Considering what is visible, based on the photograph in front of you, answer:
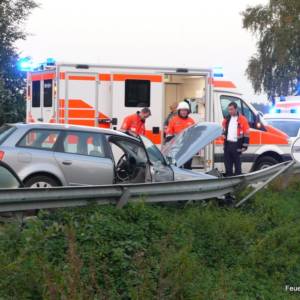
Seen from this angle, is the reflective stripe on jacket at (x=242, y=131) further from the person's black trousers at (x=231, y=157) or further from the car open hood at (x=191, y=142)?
the car open hood at (x=191, y=142)

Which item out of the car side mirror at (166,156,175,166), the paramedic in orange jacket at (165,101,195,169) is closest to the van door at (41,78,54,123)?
the paramedic in orange jacket at (165,101,195,169)

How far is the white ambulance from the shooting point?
14.9 m

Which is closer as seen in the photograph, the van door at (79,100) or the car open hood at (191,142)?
the car open hood at (191,142)

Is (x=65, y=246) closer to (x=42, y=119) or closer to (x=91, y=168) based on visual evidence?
(x=91, y=168)

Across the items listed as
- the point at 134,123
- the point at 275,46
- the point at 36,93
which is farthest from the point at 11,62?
the point at 275,46

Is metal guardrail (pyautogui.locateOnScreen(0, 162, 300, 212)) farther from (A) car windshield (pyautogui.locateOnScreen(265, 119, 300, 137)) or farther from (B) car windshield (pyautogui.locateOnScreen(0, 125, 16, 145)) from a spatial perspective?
(A) car windshield (pyautogui.locateOnScreen(265, 119, 300, 137))

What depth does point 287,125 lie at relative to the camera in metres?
19.4

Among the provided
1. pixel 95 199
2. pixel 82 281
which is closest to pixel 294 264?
pixel 95 199

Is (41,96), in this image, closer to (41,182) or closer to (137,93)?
(137,93)

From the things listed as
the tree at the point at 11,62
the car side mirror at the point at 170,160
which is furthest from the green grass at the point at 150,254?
the tree at the point at 11,62

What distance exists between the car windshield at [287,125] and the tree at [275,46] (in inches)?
1236

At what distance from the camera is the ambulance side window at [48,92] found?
15.3 m

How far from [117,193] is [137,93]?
8477mm

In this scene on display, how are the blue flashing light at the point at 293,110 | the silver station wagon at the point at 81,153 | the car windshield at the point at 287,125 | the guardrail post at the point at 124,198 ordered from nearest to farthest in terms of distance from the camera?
the guardrail post at the point at 124,198, the silver station wagon at the point at 81,153, the car windshield at the point at 287,125, the blue flashing light at the point at 293,110
